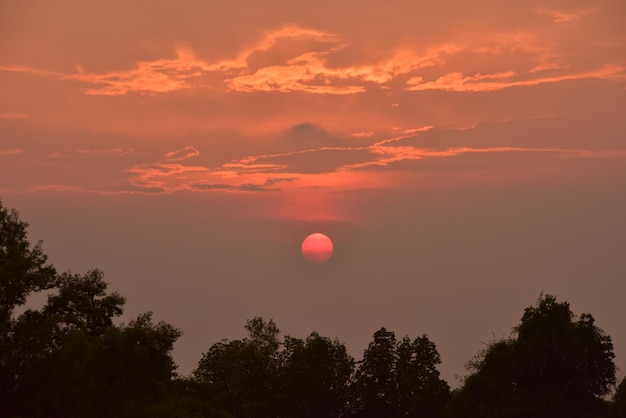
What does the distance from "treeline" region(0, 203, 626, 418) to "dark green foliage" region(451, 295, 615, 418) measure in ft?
0.37

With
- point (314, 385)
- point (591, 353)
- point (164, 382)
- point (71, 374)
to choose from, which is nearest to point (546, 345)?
point (591, 353)

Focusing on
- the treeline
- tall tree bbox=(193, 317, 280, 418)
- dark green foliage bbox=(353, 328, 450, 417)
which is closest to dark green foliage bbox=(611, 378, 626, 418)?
the treeline

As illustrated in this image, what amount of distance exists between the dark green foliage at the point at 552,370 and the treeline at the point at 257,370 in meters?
0.11

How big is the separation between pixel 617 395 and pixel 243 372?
45.2 meters

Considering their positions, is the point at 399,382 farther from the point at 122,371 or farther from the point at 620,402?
the point at 122,371

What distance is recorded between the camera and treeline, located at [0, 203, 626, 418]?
291 feet

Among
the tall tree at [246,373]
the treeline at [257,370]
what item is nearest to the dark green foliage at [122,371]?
the treeline at [257,370]

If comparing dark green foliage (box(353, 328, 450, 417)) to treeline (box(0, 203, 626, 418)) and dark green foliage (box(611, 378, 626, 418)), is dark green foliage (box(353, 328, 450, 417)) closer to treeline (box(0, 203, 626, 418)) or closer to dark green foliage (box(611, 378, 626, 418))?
treeline (box(0, 203, 626, 418))

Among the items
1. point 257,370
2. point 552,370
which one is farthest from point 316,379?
point 552,370

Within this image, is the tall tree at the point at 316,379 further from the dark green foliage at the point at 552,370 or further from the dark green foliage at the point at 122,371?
the dark green foliage at the point at 122,371

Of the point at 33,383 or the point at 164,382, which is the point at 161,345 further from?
the point at 33,383

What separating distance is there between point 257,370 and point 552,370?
127 feet

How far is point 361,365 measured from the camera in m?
133

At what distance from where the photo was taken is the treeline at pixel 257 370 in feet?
291
